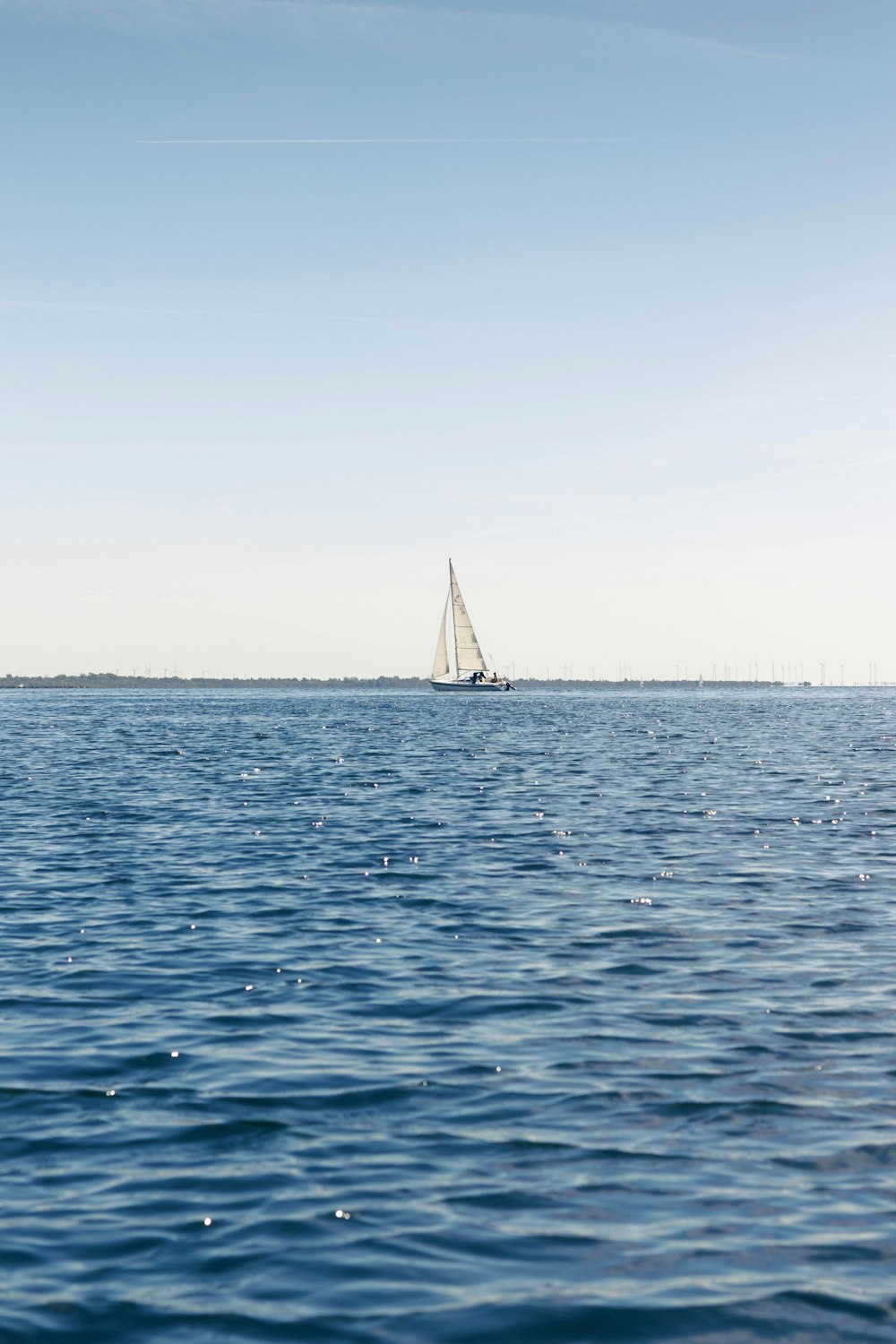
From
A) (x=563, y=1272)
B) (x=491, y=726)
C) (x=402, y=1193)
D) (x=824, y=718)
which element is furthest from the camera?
(x=824, y=718)

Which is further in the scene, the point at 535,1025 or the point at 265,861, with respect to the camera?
the point at 265,861

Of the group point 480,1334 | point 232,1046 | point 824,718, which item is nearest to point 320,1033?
point 232,1046

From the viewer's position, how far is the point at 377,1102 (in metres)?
12.7

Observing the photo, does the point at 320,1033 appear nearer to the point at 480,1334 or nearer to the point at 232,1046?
the point at 232,1046

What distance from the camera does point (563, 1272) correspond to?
919 cm

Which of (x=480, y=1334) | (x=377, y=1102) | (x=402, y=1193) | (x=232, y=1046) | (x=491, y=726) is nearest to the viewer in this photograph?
(x=480, y=1334)

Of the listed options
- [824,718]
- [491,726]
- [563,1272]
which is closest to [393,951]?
[563,1272]

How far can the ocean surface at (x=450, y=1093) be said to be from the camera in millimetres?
8906

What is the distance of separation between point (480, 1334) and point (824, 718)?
142925mm

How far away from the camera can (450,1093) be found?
1304 cm

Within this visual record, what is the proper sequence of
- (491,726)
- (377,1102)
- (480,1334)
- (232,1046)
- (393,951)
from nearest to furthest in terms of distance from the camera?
(480,1334) < (377,1102) < (232,1046) < (393,951) < (491,726)

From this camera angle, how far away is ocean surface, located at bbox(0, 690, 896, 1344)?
891 cm

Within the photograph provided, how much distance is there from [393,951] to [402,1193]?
950cm

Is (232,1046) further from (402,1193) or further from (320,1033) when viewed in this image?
(402,1193)
